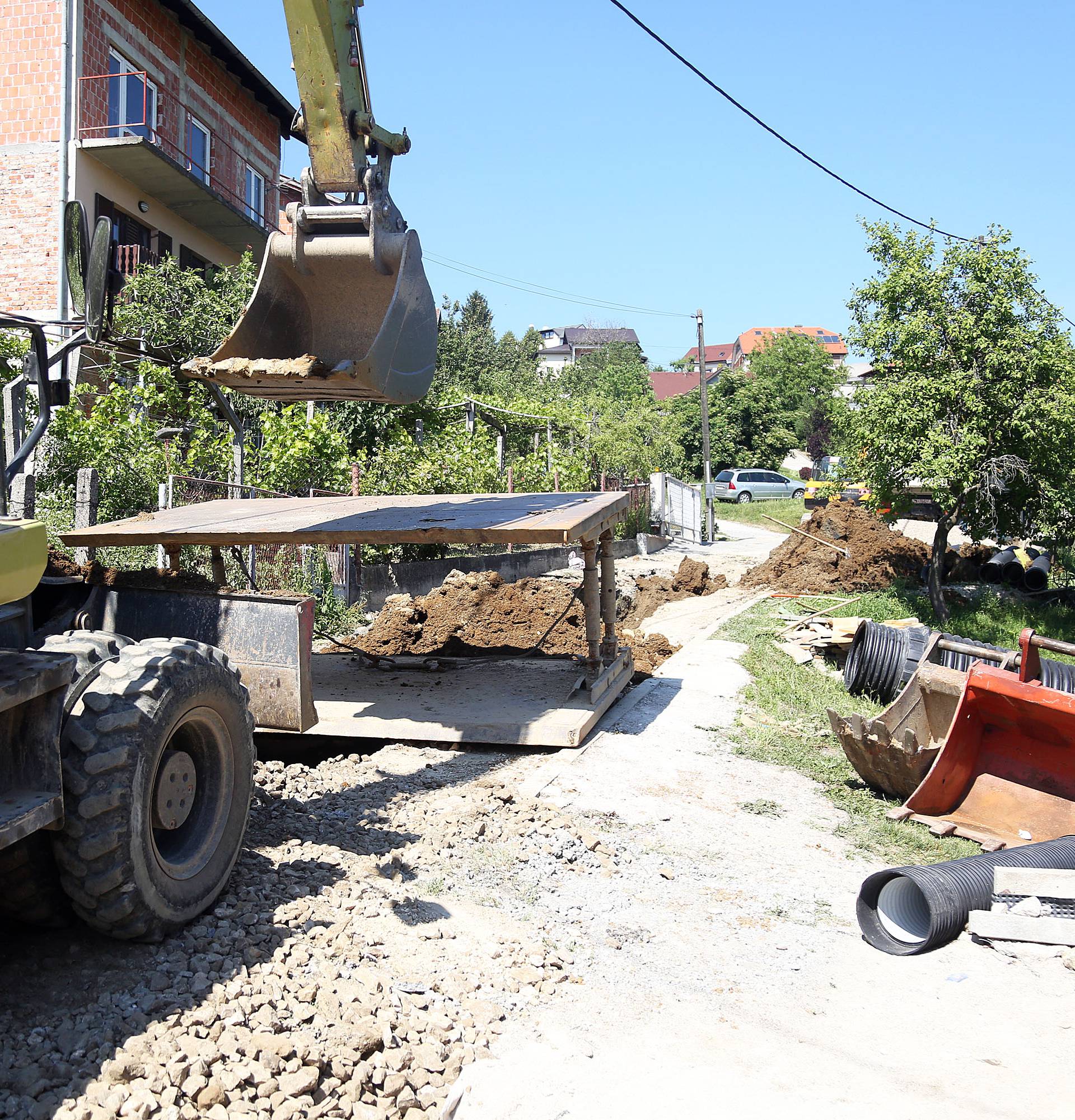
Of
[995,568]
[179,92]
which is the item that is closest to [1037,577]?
[995,568]

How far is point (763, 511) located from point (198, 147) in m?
25.0

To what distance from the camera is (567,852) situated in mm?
5887

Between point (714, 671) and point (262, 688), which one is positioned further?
point (714, 671)

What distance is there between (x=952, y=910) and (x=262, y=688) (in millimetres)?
4293

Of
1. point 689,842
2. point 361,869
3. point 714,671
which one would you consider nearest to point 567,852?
point 689,842

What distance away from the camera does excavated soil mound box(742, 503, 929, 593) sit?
19812 mm

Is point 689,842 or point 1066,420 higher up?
point 1066,420

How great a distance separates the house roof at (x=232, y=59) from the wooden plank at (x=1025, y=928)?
61.7 ft

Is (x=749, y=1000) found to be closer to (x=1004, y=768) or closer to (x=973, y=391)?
(x=1004, y=768)

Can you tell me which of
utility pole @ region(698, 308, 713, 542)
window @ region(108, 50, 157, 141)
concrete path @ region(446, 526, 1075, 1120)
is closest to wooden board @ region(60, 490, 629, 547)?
concrete path @ region(446, 526, 1075, 1120)

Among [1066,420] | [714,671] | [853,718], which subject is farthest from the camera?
[1066,420]

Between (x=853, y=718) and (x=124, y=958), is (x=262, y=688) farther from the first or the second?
(x=853, y=718)

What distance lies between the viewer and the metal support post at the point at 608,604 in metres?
10.1

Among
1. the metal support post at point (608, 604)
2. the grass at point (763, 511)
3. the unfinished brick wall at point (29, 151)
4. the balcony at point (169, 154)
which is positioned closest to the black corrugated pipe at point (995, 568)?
the metal support post at point (608, 604)
